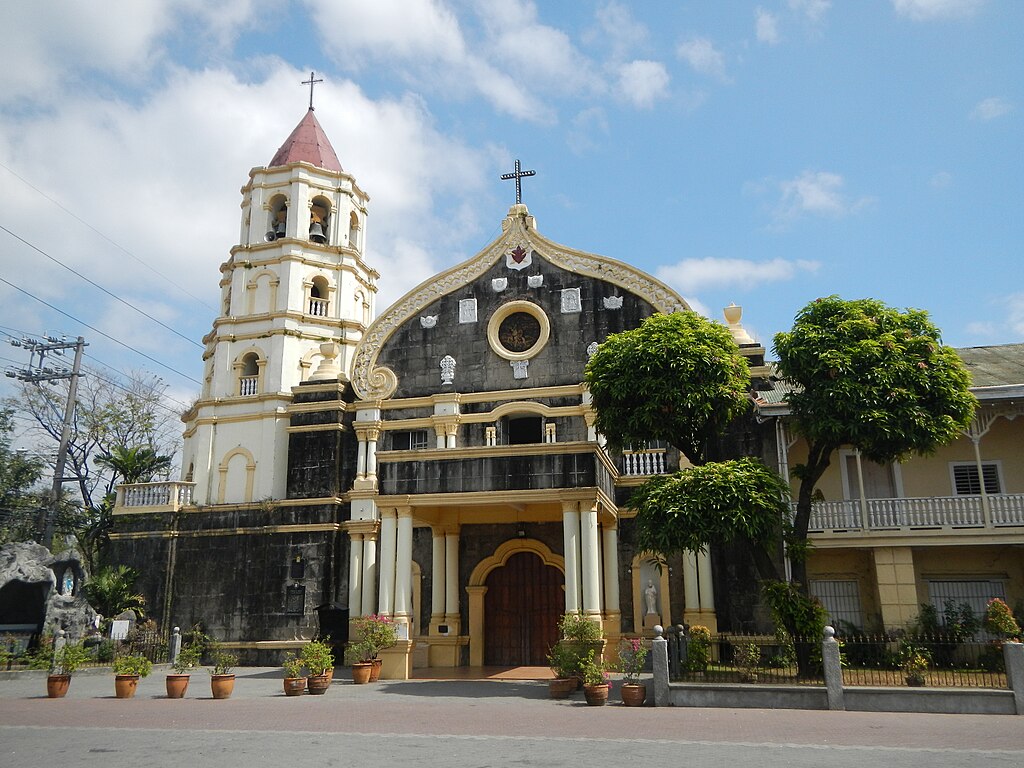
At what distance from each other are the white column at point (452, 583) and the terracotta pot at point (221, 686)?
22.6 feet

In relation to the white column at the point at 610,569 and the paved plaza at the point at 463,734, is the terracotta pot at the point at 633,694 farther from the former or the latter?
the white column at the point at 610,569

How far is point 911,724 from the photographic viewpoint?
11648 millimetres

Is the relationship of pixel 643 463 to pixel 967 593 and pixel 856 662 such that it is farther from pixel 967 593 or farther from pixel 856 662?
pixel 967 593

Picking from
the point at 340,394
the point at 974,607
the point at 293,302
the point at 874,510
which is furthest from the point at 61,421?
the point at 974,607

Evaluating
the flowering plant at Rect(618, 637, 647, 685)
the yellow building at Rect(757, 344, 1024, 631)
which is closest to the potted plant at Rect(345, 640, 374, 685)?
the flowering plant at Rect(618, 637, 647, 685)

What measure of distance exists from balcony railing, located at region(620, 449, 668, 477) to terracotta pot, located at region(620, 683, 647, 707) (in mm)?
7833

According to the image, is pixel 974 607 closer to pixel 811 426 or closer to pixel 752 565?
pixel 752 565

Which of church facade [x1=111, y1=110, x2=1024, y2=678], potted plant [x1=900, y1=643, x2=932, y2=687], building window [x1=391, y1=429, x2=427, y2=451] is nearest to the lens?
potted plant [x1=900, y1=643, x2=932, y2=687]

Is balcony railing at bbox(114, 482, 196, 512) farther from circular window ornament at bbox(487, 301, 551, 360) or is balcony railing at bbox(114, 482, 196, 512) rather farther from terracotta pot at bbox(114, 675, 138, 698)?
circular window ornament at bbox(487, 301, 551, 360)

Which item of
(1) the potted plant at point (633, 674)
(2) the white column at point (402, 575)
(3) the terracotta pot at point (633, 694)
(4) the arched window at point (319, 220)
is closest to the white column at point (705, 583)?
(1) the potted plant at point (633, 674)

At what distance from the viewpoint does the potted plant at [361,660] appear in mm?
17328

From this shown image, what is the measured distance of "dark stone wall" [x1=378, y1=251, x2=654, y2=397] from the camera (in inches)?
890

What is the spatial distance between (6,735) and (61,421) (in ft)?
90.1

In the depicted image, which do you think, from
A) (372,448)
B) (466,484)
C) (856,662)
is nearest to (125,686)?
(466,484)
